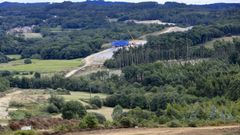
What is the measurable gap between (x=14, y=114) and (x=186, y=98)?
696 inches

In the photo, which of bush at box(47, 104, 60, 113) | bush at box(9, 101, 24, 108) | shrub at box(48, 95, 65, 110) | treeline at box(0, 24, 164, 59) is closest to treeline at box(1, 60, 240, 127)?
shrub at box(48, 95, 65, 110)

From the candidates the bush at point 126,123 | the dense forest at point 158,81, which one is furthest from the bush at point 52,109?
the bush at point 126,123

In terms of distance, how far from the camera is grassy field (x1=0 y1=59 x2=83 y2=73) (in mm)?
97000

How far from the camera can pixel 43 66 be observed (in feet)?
336

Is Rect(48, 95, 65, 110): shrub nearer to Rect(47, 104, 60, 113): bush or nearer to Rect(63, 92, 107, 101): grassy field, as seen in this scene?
Rect(47, 104, 60, 113): bush

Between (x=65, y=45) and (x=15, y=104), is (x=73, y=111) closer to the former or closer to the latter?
(x=15, y=104)

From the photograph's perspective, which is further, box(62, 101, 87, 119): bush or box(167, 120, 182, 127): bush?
box(62, 101, 87, 119): bush

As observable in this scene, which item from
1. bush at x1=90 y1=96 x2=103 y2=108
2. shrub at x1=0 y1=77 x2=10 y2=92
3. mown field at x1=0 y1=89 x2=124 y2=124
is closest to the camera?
mown field at x1=0 y1=89 x2=124 y2=124

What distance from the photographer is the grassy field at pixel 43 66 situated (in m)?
97.0

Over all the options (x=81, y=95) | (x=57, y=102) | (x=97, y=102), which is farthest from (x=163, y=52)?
(x=57, y=102)

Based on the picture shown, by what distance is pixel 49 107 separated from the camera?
5784cm

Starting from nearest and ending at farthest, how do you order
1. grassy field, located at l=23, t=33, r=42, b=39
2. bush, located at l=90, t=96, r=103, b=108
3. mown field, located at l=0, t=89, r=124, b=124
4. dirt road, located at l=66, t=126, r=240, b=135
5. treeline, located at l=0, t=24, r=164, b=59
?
dirt road, located at l=66, t=126, r=240, b=135 < mown field, located at l=0, t=89, r=124, b=124 < bush, located at l=90, t=96, r=103, b=108 < treeline, located at l=0, t=24, r=164, b=59 < grassy field, located at l=23, t=33, r=42, b=39

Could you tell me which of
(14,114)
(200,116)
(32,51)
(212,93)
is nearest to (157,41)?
(32,51)

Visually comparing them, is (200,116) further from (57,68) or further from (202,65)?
(57,68)
